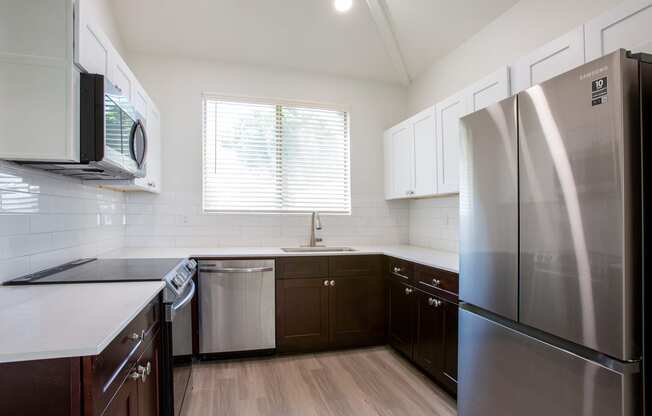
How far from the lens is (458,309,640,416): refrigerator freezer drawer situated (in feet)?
3.91

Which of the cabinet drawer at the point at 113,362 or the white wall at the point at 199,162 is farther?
the white wall at the point at 199,162

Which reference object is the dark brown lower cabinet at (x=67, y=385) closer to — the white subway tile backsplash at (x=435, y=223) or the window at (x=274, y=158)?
the window at (x=274, y=158)

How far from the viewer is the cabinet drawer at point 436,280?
2.21 m

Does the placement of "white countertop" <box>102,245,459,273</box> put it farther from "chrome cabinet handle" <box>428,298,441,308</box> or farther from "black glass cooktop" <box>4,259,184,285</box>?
"black glass cooktop" <box>4,259,184,285</box>

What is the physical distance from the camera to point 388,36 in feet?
11.2

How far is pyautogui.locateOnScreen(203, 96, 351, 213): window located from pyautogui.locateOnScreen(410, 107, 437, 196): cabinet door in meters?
0.90

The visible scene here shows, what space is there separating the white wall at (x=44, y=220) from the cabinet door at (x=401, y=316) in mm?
2362

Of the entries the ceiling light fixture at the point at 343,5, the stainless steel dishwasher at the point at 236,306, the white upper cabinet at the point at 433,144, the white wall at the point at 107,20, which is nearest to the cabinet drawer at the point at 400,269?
the white upper cabinet at the point at 433,144

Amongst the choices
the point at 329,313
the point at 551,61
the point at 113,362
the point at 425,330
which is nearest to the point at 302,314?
the point at 329,313

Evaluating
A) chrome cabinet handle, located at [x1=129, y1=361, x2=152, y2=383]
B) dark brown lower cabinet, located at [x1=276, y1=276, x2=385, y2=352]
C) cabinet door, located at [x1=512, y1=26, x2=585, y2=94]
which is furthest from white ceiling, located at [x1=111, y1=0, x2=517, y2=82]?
chrome cabinet handle, located at [x1=129, y1=361, x2=152, y2=383]

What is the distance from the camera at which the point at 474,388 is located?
1805mm

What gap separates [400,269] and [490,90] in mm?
1499

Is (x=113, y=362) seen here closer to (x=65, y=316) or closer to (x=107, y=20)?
(x=65, y=316)

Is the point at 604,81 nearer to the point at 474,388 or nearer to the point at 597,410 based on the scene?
the point at 597,410
